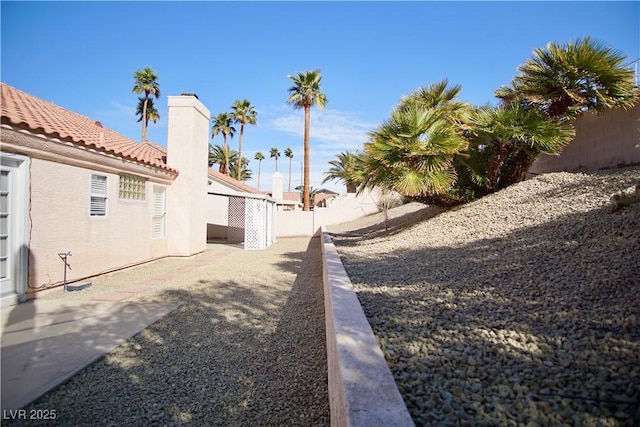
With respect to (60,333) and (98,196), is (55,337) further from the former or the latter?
(98,196)

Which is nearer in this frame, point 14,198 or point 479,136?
point 14,198

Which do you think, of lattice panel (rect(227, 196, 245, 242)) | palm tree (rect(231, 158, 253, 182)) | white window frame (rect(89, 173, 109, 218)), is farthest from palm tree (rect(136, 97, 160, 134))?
white window frame (rect(89, 173, 109, 218))

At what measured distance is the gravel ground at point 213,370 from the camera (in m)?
2.93

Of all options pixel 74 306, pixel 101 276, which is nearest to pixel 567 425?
pixel 74 306

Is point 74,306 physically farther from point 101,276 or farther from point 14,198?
point 101,276

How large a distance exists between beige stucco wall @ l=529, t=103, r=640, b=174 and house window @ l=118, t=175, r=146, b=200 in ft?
39.0

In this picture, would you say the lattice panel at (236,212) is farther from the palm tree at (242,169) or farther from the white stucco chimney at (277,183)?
the palm tree at (242,169)

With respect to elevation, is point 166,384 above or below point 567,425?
below

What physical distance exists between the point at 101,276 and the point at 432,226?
840 cm

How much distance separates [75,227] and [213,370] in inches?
220

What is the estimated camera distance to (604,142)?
366 inches

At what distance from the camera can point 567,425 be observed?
5.63 feet

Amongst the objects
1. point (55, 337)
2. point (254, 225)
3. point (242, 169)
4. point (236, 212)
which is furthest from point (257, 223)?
point (242, 169)

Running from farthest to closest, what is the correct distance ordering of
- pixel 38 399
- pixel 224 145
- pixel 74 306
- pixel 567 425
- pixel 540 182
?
pixel 224 145 < pixel 540 182 < pixel 74 306 < pixel 38 399 < pixel 567 425
